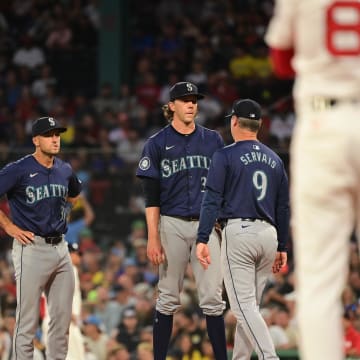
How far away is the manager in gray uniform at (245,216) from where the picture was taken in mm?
7020

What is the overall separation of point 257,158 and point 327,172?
335cm

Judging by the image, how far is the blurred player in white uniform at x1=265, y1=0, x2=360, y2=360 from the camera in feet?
12.7

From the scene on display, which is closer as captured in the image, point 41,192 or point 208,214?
point 208,214

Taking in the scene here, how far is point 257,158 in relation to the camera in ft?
23.7

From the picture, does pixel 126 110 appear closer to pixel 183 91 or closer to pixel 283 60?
pixel 183 91

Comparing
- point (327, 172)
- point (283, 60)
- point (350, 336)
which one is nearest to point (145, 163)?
point (283, 60)

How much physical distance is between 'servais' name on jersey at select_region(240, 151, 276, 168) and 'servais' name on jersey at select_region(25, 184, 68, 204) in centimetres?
166

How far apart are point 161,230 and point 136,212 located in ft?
20.1

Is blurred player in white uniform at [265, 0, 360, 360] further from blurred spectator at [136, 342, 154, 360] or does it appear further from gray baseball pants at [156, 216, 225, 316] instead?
blurred spectator at [136, 342, 154, 360]

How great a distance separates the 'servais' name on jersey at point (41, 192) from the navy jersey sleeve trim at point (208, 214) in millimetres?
1485

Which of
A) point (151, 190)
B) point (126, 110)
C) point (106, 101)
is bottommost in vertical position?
point (151, 190)

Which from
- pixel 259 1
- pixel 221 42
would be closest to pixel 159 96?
pixel 221 42

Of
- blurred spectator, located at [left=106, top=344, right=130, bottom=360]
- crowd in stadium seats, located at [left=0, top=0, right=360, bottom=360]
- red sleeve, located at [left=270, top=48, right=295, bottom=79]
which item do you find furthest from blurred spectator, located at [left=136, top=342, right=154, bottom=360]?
red sleeve, located at [left=270, top=48, right=295, bottom=79]

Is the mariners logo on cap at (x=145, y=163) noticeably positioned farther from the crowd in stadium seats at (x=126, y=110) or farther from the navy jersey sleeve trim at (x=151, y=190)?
the crowd in stadium seats at (x=126, y=110)
